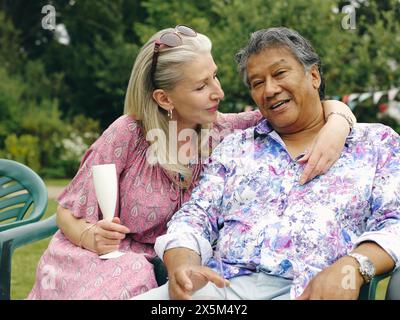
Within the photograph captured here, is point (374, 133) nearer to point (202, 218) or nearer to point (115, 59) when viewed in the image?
point (202, 218)

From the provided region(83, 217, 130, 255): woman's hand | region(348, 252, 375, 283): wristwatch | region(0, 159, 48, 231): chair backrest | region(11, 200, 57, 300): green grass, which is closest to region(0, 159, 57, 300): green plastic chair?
region(0, 159, 48, 231): chair backrest

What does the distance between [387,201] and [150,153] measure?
0.93m

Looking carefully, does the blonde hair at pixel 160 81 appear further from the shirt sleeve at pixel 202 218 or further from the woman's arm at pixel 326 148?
the woman's arm at pixel 326 148

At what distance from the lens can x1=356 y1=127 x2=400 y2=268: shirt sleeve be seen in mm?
2553

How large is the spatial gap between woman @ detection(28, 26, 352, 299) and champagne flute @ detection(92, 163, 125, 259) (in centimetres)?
16

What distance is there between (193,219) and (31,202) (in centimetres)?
131

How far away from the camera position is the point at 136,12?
21891 millimetres

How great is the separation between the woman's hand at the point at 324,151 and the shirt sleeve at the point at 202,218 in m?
0.34

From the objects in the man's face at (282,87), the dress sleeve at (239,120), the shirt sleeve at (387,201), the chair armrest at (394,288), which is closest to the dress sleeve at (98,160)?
the dress sleeve at (239,120)

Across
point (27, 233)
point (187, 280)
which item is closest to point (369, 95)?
point (27, 233)

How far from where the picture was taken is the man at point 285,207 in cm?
255

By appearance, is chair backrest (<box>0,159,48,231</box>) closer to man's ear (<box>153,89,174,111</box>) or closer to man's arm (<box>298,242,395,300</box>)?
man's ear (<box>153,89,174,111</box>)

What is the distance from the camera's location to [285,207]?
276cm
